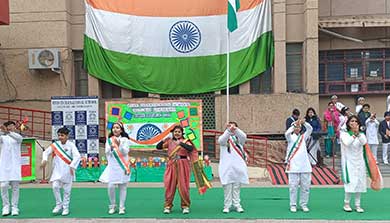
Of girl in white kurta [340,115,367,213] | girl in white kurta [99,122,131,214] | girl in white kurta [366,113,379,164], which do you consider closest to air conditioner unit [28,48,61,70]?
girl in white kurta [99,122,131,214]

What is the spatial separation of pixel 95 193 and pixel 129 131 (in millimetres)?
2289

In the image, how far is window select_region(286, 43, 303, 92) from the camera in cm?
1457

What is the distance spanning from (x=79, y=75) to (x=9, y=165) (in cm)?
722

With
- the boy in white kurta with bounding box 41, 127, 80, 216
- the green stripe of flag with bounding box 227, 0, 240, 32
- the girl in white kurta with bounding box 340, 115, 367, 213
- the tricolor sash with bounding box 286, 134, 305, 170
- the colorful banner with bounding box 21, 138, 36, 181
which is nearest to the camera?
the girl in white kurta with bounding box 340, 115, 367, 213

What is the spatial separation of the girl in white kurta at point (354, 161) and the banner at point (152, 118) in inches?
181

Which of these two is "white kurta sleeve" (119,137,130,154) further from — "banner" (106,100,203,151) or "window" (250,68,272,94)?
"window" (250,68,272,94)

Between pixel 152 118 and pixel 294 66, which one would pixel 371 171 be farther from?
pixel 294 66

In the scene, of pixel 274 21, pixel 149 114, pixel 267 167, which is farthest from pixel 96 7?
pixel 267 167

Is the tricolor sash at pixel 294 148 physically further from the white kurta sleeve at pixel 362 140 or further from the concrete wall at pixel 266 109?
the concrete wall at pixel 266 109

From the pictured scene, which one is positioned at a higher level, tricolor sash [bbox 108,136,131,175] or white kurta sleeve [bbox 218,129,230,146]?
white kurta sleeve [bbox 218,129,230,146]

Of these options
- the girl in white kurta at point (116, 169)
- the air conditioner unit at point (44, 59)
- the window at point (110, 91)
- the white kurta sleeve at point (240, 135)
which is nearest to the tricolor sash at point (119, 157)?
the girl in white kurta at point (116, 169)

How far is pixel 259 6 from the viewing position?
13.7 metres

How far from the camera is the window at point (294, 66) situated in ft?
47.8

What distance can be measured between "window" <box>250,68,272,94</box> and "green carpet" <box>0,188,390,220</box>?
191 inches
